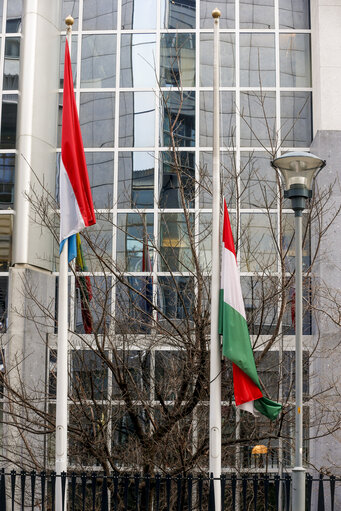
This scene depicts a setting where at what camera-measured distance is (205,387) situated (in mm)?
13281

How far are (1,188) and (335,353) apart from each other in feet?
29.9

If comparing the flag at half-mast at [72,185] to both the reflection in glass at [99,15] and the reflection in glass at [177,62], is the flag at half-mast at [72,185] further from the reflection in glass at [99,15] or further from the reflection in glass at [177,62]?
the reflection in glass at [99,15]

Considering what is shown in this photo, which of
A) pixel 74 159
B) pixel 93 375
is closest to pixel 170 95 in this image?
pixel 93 375

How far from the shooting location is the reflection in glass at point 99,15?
71.3 feet

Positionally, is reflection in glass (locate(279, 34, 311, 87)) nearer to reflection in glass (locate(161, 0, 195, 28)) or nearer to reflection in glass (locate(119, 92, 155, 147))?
reflection in glass (locate(161, 0, 195, 28))

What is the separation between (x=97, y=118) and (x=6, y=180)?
2.80 m

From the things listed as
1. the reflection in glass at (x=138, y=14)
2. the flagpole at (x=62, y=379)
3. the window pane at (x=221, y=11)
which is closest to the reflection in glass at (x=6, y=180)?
the reflection in glass at (x=138, y=14)

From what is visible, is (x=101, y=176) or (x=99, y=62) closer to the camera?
(x=101, y=176)

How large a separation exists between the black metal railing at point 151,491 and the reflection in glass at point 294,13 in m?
11.4

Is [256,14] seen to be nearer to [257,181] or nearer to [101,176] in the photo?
[257,181]

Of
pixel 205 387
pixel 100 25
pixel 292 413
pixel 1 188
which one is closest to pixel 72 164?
pixel 205 387

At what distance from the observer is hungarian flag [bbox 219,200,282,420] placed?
11617 millimetres

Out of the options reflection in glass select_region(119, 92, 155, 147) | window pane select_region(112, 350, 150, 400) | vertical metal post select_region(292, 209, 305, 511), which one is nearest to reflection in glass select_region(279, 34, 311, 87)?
reflection in glass select_region(119, 92, 155, 147)

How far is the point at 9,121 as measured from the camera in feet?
70.1
